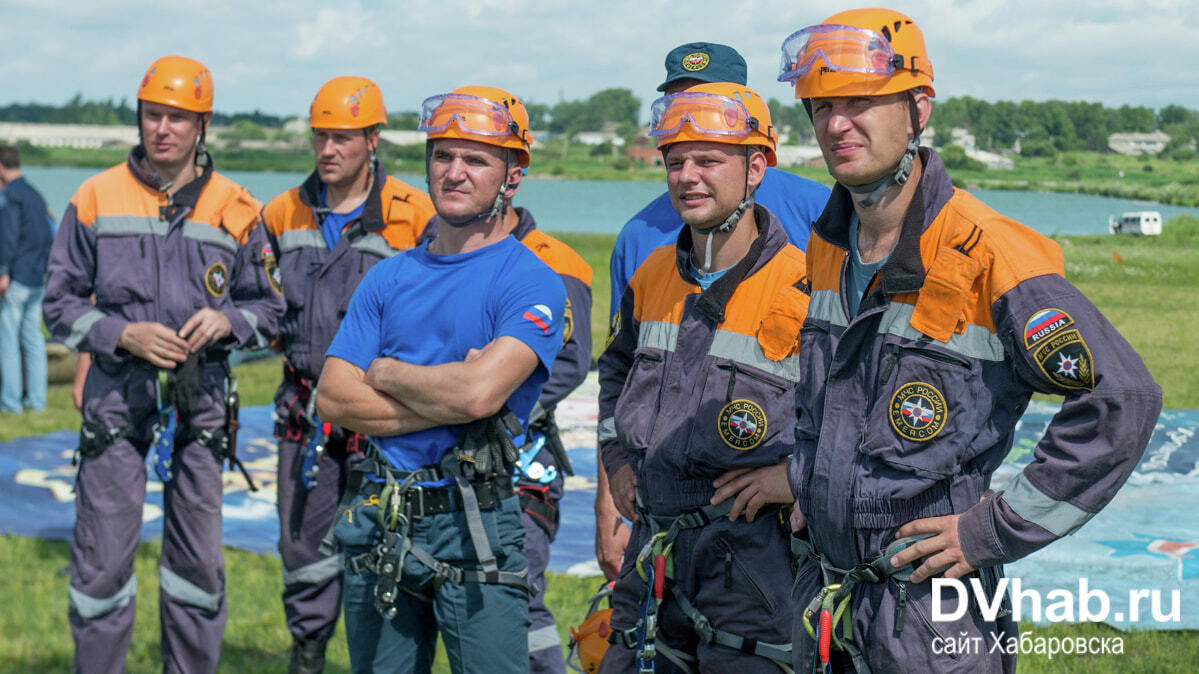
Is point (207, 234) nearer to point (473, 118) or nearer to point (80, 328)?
point (80, 328)

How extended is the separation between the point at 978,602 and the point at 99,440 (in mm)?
4976

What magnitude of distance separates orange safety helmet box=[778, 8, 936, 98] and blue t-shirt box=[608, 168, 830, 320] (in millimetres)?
1861

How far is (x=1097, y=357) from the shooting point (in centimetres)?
302

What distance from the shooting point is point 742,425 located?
4.18 meters

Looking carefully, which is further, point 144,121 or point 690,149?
A: point 144,121

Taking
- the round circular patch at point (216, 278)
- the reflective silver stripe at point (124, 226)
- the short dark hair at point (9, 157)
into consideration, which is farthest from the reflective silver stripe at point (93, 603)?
the short dark hair at point (9, 157)

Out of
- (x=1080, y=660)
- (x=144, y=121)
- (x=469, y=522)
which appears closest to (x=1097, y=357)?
(x=469, y=522)

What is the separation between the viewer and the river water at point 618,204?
A: 998cm

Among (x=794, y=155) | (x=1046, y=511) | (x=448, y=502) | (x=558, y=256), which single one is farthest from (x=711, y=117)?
(x=558, y=256)

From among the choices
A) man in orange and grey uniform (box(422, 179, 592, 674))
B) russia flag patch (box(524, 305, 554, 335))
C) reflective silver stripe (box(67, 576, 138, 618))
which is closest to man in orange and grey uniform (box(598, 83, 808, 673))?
russia flag patch (box(524, 305, 554, 335))

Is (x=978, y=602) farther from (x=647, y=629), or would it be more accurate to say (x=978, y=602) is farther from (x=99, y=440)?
(x=99, y=440)

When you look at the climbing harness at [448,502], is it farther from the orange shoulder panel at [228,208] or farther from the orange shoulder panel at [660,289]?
the orange shoulder panel at [228,208]

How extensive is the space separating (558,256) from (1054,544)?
4694 mm

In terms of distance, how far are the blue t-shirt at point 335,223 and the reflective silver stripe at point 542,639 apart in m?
2.55
